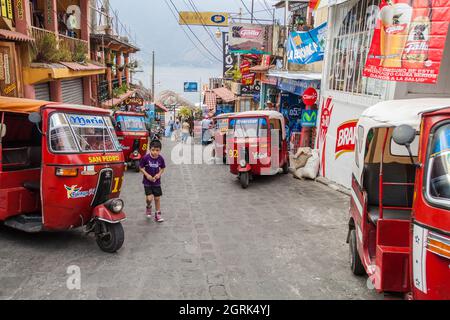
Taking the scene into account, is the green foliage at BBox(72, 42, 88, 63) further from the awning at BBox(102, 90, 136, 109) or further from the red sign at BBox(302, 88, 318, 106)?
the red sign at BBox(302, 88, 318, 106)

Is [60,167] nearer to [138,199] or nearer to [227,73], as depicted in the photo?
[138,199]

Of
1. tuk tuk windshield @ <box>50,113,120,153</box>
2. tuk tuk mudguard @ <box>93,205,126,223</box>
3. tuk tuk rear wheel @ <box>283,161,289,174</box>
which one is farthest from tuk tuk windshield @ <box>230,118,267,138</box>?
tuk tuk mudguard @ <box>93,205,126,223</box>

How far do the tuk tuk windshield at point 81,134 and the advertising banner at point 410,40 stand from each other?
5.29m

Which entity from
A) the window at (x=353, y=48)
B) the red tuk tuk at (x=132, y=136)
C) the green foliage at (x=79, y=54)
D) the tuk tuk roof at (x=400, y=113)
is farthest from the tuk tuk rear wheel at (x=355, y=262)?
the green foliage at (x=79, y=54)

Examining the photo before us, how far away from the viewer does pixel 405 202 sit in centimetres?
523

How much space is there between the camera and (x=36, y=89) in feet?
44.1

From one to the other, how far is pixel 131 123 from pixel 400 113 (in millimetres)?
11358

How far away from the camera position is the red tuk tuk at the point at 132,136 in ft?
45.2

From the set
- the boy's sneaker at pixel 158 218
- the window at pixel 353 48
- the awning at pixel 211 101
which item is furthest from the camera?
the awning at pixel 211 101

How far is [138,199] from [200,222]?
238 centimetres

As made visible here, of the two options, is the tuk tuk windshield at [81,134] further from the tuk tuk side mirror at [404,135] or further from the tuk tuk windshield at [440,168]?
the tuk tuk windshield at [440,168]

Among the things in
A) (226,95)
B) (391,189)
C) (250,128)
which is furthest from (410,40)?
(226,95)

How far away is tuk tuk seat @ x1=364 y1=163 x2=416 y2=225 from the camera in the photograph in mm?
5129

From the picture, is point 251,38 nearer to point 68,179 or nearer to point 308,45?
point 308,45
